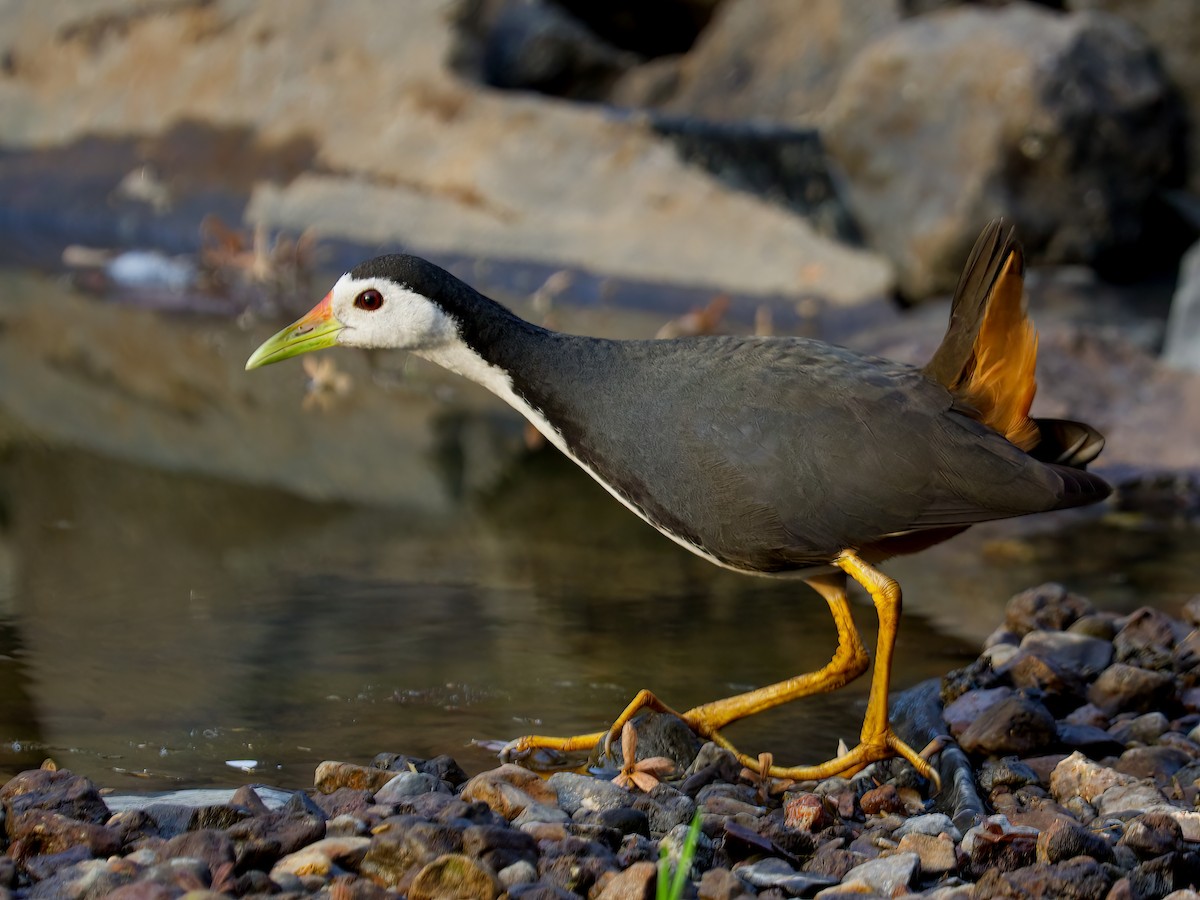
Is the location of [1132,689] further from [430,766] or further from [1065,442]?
[430,766]

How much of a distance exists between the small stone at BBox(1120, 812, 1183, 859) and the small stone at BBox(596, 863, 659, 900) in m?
0.94

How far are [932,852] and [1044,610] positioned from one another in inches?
69.2

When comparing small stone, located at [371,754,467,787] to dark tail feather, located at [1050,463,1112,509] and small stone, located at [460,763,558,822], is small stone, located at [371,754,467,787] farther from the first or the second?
dark tail feather, located at [1050,463,1112,509]

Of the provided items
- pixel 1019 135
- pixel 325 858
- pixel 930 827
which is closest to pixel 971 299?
pixel 930 827

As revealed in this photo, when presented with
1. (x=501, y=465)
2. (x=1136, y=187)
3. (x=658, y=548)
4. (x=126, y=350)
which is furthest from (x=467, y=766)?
(x=1136, y=187)

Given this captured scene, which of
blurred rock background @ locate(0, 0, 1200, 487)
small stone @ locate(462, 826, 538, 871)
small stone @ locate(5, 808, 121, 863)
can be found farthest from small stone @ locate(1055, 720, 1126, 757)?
blurred rock background @ locate(0, 0, 1200, 487)

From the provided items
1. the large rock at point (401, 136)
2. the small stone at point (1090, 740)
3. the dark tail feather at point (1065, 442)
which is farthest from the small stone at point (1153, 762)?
the large rock at point (401, 136)

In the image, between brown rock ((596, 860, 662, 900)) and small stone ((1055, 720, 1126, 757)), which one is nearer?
brown rock ((596, 860, 662, 900))

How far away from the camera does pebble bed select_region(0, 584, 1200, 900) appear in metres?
2.74

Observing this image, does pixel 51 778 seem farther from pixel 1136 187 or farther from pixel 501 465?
pixel 1136 187

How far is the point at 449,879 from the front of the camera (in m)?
2.69

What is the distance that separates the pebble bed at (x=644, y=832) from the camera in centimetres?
274

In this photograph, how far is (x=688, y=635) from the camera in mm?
4688

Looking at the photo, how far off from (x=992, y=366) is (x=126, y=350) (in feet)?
19.1
